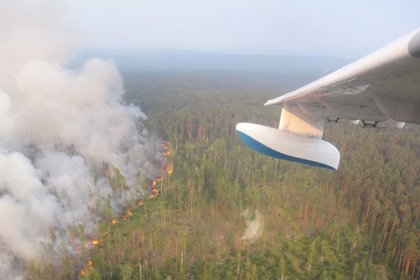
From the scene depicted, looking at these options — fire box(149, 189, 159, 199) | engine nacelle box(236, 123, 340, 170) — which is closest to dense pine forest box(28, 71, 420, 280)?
fire box(149, 189, 159, 199)

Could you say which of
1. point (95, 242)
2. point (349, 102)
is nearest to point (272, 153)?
point (349, 102)

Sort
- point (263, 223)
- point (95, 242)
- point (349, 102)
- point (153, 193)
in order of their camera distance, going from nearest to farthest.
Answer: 1. point (349, 102)
2. point (95, 242)
3. point (263, 223)
4. point (153, 193)

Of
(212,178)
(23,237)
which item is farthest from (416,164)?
(23,237)

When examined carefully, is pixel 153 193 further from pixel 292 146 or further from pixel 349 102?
pixel 349 102

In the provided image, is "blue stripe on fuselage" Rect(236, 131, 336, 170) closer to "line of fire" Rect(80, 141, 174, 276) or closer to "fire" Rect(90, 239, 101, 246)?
"line of fire" Rect(80, 141, 174, 276)

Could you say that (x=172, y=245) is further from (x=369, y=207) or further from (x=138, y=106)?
(x=138, y=106)

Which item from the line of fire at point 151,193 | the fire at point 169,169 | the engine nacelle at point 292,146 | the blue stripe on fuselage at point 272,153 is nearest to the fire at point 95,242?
the line of fire at point 151,193

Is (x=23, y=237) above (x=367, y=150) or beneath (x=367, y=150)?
beneath
